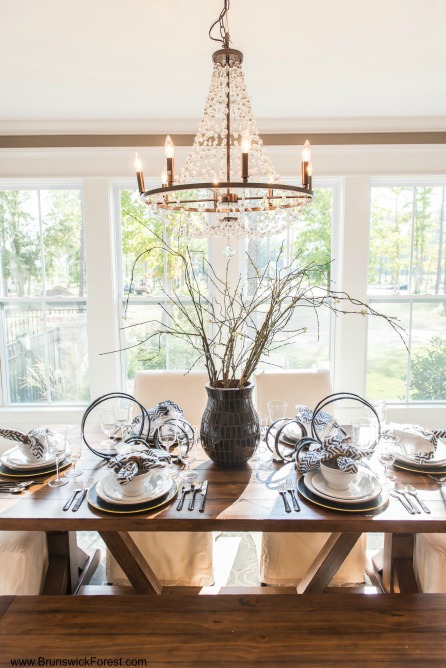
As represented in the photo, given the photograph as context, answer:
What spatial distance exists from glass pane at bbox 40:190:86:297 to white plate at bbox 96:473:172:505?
6.78 feet

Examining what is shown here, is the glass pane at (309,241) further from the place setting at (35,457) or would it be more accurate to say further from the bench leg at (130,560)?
the bench leg at (130,560)

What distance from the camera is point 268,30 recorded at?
6.62ft

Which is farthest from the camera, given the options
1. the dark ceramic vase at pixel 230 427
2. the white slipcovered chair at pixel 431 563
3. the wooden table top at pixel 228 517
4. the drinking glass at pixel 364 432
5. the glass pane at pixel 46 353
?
the glass pane at pixel 46 353

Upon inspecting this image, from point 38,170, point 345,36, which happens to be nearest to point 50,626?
point 345,36

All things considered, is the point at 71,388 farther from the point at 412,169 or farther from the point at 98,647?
the point at 412,169

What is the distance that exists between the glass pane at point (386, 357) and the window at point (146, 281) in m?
1.35

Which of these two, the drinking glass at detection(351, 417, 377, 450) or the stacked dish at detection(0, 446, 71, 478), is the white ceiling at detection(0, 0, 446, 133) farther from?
the stacked dish at detection(0, 446, 71, 478)

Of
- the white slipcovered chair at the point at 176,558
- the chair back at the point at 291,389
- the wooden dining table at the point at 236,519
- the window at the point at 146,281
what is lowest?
the white slipcovered chair at the point at 176,558

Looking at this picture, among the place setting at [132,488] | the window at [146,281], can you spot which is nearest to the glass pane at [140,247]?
the window at [146,281]

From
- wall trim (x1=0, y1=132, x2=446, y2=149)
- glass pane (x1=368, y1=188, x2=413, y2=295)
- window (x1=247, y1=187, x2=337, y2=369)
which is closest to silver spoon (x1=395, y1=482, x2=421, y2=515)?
window (x1=247, y1=187, x2=337, y2=369)

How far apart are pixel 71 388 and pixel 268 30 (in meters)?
2.71

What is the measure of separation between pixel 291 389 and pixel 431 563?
1129 millimetres

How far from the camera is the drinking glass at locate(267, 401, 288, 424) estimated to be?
1955 millimetres

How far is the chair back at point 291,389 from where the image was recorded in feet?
8.46
